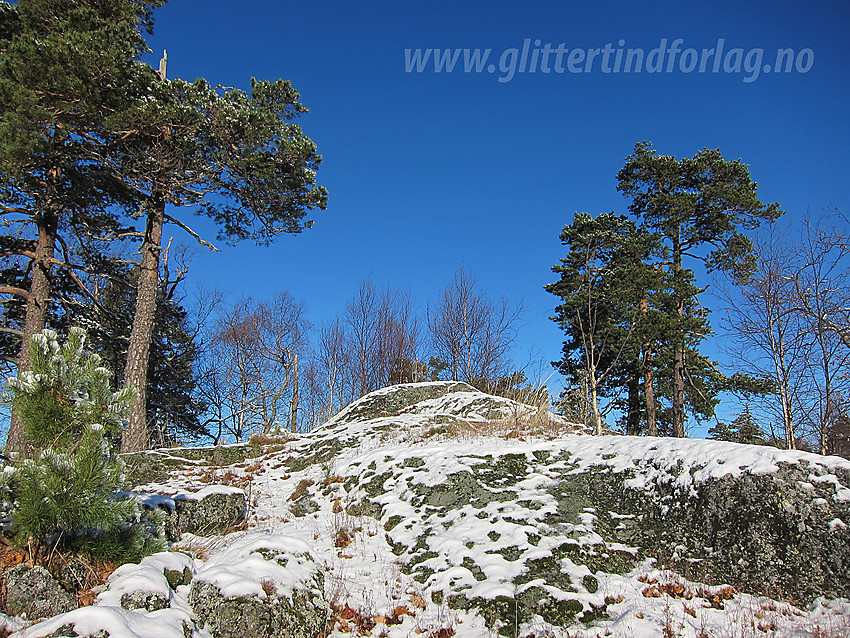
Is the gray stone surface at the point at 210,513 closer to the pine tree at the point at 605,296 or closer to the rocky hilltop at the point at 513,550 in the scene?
the rocky hilltop at the point at 513,550

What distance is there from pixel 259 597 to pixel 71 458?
1.90 meters

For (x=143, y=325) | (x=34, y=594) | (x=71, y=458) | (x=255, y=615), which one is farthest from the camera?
(x=143, y=325)

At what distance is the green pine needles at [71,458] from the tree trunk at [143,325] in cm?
696

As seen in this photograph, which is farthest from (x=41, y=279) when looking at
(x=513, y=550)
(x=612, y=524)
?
(x=612, y=524)

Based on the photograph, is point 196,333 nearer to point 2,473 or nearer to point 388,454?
point 388,454

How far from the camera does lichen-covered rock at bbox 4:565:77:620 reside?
3084mm

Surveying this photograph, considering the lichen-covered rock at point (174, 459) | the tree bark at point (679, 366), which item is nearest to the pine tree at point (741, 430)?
the tree bark at point (679, 366)

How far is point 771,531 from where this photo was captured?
4.61 metres

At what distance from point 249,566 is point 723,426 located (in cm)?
1792

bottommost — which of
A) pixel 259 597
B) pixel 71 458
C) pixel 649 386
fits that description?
pixel 259 597

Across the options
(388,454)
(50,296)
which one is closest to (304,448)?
(388,454)

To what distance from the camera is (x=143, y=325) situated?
10.3 meters

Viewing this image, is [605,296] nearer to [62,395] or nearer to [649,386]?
[649,386]

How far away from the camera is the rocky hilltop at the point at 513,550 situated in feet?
12.1
